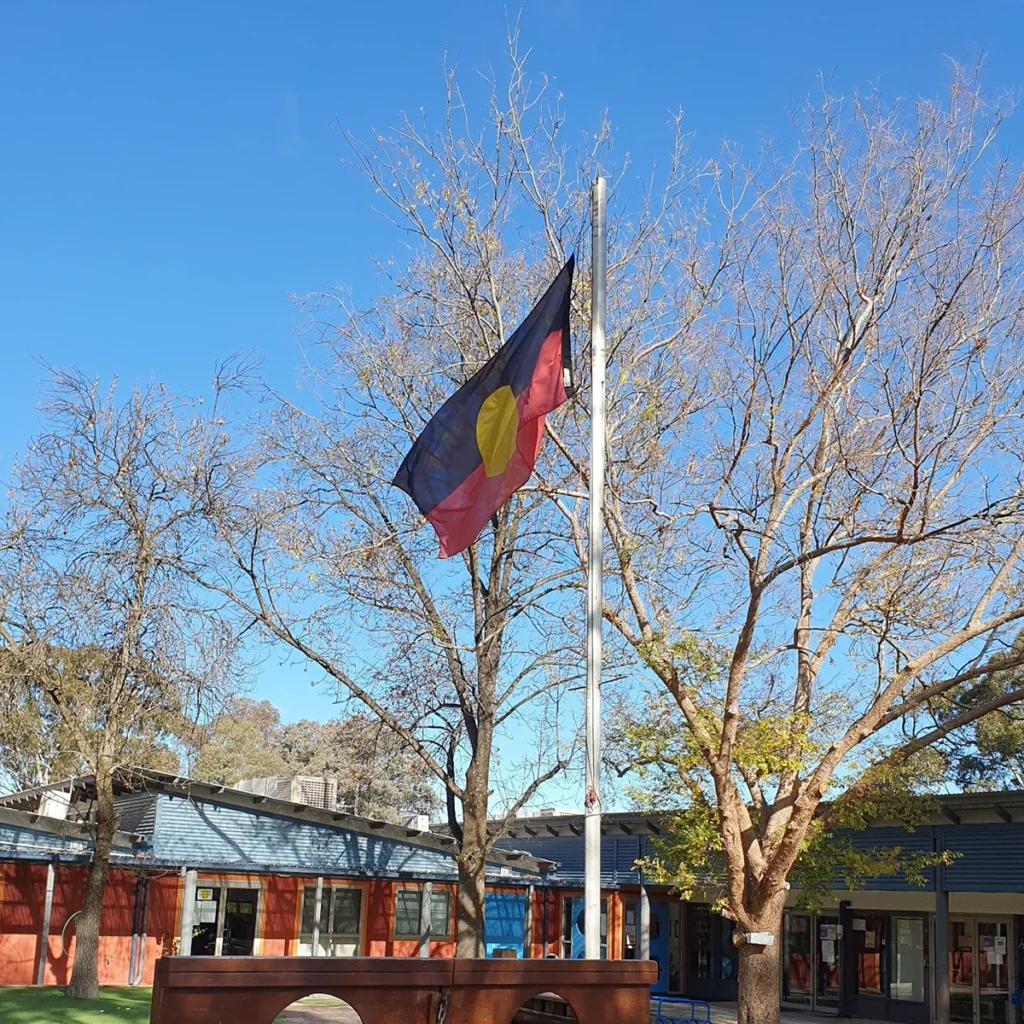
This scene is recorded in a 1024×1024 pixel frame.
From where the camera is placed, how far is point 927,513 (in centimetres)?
1436

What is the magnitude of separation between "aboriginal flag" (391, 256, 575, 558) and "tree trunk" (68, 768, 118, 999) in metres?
12.0

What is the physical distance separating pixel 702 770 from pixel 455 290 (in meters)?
7.64

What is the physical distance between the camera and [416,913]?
30.4m

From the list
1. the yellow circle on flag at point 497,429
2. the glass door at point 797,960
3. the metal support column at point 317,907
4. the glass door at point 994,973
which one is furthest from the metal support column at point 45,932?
the glass door at point 994,973

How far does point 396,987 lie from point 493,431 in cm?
526

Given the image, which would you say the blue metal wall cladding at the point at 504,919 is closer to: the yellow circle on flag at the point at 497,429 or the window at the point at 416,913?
the window at the point at 416,913

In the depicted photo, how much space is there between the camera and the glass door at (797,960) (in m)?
31.1

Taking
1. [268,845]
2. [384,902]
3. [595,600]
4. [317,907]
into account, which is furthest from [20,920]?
[595,600]

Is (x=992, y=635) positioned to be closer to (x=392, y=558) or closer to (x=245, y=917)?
(x=392, y=558)

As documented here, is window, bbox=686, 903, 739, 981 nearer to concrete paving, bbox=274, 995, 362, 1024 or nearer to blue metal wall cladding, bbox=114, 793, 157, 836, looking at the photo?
concrete paving, bbox=274, 995, 362, 1024

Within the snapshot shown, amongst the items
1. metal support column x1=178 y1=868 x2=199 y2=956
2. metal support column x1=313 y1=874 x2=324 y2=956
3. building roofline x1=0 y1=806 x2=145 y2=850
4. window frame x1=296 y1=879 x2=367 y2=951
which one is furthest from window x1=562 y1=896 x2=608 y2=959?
building roofline x1=0 y1=806 x2=145 y2=850

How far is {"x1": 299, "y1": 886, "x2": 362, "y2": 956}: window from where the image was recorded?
94.3ft

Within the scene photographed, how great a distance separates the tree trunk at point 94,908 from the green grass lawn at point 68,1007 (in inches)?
12.6

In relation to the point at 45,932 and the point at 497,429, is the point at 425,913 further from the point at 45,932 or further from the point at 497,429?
the point at 497,429
